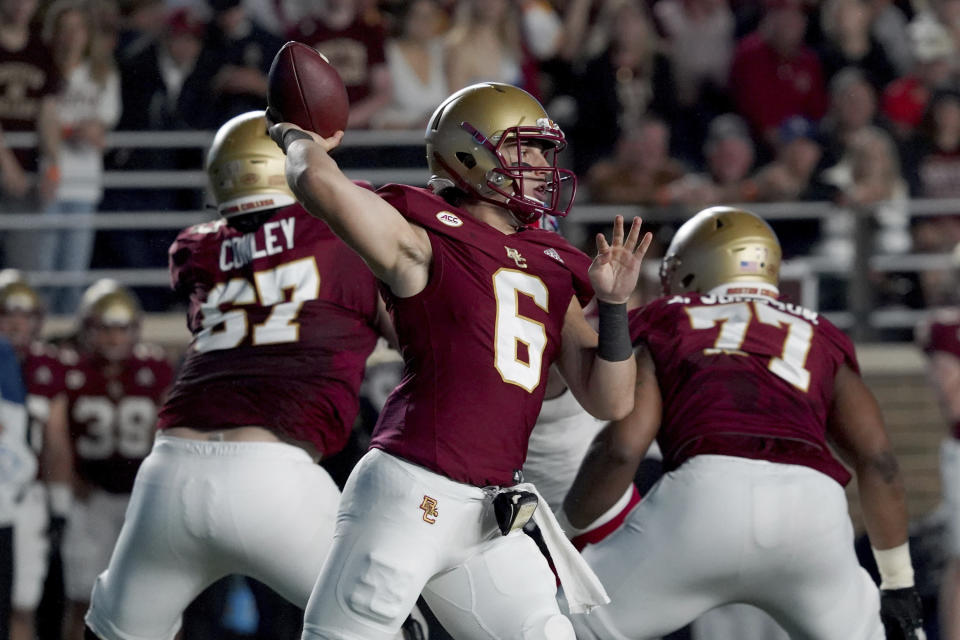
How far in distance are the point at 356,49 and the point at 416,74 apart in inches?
14.3

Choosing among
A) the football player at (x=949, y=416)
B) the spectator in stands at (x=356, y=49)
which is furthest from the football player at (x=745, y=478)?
the spectator in stands at (x=356, y=49)

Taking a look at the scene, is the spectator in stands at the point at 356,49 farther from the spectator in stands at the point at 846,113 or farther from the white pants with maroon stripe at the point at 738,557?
the white pants with maroon stripe at the point at 738,557

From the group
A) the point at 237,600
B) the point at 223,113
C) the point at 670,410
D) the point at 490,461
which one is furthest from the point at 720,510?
the point at 223,113

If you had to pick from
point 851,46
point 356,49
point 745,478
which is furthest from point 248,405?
Answer: point 851,46

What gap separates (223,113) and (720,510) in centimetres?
508

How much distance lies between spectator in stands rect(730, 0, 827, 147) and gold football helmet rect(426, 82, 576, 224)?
582cm

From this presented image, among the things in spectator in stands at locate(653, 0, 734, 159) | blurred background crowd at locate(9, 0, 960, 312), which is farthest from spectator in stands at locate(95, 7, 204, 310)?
spectator in stands at locate(653, 0, 734, 159)

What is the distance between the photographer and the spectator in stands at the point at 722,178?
833cm

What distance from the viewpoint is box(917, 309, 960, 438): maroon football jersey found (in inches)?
262

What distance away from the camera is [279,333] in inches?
164

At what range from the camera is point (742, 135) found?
8711 mm

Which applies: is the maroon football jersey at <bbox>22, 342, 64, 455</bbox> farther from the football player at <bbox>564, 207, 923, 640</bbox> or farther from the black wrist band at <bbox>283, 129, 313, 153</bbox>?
the black wrist band at <bbox>283, 129, 313, 153</bbox>

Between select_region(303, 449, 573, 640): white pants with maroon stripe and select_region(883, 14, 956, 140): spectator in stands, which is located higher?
select_region(883, 14, 956, 140): spectator in stands

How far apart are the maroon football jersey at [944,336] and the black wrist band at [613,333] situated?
356cm
